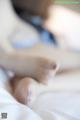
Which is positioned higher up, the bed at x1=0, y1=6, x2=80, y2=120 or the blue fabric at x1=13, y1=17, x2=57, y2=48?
the blue fabric at x1=13, y1=17, x2=57, y2=48

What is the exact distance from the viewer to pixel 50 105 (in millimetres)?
743

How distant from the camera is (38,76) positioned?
0.86 m

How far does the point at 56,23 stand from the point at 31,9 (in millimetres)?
213

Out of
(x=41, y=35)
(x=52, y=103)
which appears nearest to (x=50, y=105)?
(x=52, y=103)

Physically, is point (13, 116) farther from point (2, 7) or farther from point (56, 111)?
point (2, 7)

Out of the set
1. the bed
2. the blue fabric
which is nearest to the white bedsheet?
the bed

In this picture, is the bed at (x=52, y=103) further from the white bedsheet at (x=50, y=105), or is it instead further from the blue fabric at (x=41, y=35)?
the blue fabric at (x=41, y=35)

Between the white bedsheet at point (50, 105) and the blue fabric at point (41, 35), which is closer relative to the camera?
the white bedsheet at point (50, 105)

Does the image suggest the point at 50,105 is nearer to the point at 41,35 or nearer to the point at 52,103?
the point at 52,103

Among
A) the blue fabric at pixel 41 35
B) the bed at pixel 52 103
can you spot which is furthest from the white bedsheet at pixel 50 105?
the blue fabric at pixel 41 35

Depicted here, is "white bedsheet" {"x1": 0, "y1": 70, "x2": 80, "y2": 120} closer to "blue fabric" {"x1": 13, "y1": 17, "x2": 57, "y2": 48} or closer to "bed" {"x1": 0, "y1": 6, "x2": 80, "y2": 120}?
"bed" {"x1": 0, "y1": 6, "x2": 80, "y2": 120}

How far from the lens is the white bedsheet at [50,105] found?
0.64m

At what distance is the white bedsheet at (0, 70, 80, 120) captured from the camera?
0.64 metres

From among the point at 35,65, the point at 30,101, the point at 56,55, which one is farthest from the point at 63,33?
the point at 30,101
